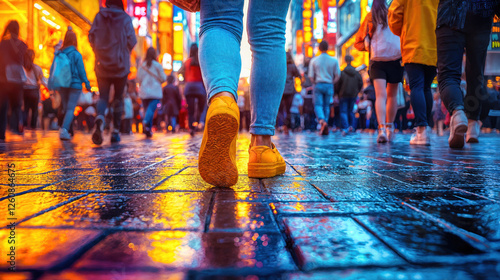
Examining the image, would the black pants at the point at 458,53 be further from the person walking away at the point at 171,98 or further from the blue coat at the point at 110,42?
the person walking away at the point at 171,98

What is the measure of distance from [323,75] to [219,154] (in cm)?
644

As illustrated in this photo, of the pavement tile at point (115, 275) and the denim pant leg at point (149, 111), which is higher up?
the denim pant leg at point (149, 111)

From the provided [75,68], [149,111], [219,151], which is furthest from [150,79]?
[219,151]

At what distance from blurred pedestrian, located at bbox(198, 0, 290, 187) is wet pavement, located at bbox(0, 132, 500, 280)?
0.45 feet

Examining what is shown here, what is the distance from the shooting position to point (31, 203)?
1060 millimetres

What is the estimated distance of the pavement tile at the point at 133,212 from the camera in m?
0.84

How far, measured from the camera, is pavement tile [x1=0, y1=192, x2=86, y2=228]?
3.05 ft

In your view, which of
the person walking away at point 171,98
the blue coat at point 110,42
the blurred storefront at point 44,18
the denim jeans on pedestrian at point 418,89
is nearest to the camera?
Answer: the denim jeans on pedestrian at point 418,89

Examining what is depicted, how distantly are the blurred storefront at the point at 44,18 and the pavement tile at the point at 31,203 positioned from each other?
39.5 ft

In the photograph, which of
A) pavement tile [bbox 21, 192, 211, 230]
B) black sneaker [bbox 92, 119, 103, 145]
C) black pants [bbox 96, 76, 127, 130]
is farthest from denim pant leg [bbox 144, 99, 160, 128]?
pavement tile [bbox 21, 192, 211, 230]

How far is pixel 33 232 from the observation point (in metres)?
0.77

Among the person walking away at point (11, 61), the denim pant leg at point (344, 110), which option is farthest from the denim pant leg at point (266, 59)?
the denim pant leg at point (344, 110)

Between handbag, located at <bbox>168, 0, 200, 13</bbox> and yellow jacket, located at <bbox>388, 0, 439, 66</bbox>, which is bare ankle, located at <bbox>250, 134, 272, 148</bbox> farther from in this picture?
yellow jacket, located at <bbox>388, 0, 439, 66</bbox>

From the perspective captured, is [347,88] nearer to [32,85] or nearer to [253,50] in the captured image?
[253,50]
